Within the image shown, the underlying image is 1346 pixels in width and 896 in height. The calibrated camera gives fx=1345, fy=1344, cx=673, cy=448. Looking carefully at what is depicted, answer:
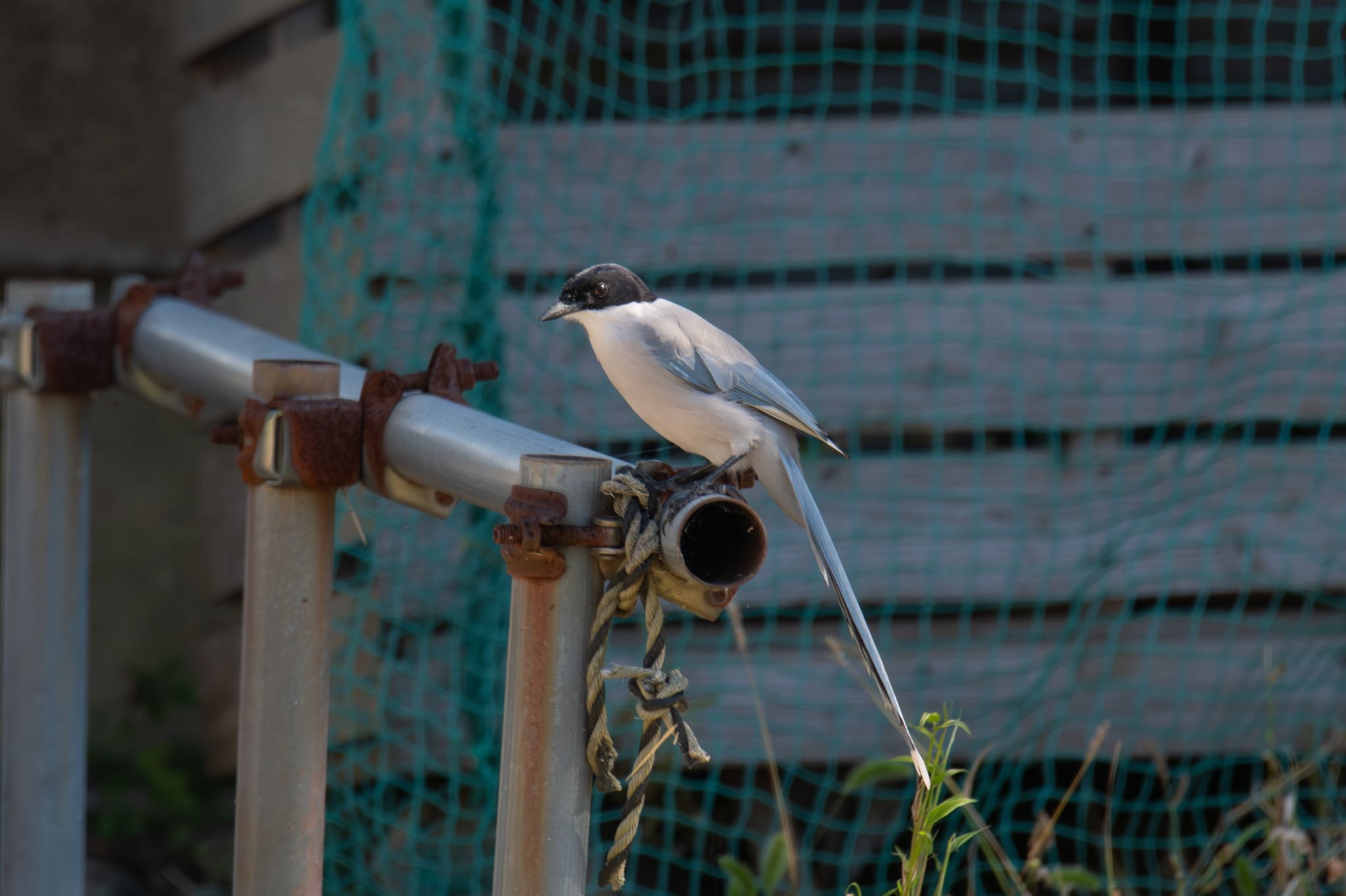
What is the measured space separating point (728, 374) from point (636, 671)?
81 cm

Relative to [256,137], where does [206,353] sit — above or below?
below

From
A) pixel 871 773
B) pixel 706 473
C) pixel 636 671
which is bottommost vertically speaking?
pixel 871 773

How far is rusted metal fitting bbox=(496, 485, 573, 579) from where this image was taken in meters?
1.21

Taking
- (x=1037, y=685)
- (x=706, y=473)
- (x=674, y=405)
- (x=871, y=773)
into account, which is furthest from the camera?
(x=1037, y=685)

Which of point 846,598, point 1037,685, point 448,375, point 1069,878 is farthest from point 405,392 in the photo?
point 1037,685

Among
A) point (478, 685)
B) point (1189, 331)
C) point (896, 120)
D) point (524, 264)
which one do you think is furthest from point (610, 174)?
point (1189, 331)

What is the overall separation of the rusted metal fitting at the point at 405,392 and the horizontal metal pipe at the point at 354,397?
0.06ft

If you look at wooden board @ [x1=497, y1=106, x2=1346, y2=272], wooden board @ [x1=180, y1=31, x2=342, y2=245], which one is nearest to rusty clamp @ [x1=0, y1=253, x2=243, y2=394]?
wooden board @ [x1=180, y1=31, x2=342, y2=245]

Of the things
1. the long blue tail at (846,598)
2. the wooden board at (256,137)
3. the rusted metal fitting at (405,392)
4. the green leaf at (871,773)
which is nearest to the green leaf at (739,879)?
the green leaf at (871,773)

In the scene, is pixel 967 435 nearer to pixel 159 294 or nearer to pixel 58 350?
pixel 159 294

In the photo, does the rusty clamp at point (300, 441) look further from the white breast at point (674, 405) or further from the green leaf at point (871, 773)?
the green leaf at point (871, 773)

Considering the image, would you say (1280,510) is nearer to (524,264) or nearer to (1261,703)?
(1261,703)

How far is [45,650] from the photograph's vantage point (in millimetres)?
2193

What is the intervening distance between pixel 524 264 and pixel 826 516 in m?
1.03
